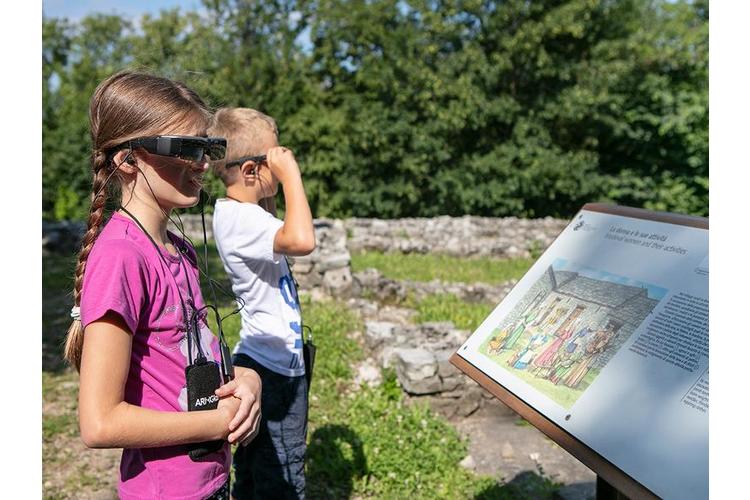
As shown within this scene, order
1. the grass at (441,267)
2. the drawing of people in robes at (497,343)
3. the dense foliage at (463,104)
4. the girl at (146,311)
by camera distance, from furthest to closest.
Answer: the dense foliage at (463,104)
the grass at (441,267)
the drawing of people in robes at (497,343)
the girl at (146,311)

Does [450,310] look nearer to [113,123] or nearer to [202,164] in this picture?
[202,164]

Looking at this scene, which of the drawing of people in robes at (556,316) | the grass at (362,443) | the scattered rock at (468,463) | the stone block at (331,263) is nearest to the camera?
the drawing of people in robes at (556,316)

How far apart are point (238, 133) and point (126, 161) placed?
0.89 meters

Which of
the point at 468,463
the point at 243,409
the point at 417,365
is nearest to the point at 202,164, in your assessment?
the point at 243,409

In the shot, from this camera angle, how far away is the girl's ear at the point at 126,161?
1.66 meters

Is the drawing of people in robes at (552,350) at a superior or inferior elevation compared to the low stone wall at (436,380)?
superior

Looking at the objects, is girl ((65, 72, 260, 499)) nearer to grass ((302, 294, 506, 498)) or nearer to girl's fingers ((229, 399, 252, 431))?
girl's fingers ((229, 399, 252, 431))

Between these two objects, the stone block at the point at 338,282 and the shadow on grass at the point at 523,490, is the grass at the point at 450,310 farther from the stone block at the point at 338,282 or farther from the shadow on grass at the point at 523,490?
the shadow on grass at the point at 523,490

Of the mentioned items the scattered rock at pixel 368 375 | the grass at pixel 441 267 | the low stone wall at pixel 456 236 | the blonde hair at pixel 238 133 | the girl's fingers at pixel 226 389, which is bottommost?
the low stone wall at pixel 456 236

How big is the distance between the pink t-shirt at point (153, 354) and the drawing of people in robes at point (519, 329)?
1125 mm

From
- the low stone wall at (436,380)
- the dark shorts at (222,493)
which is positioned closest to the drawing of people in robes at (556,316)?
the dark shorts at (222,493)

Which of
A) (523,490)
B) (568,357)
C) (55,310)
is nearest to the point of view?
(568,357)

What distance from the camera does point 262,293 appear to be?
2.46m

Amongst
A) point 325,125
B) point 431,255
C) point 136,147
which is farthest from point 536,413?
point 325,125
